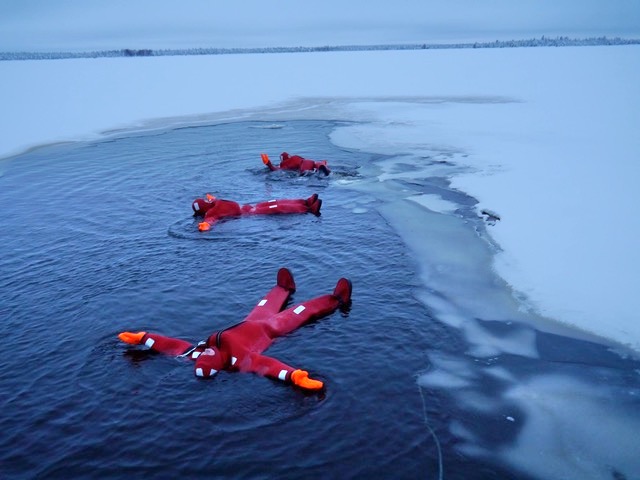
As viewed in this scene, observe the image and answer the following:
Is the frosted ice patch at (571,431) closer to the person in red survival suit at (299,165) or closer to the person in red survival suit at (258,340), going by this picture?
the person in red survival suit at (258,340)

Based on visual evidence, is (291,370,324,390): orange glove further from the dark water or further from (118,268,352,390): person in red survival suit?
the dark water

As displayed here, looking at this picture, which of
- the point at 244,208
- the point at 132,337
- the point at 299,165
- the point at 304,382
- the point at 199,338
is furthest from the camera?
the point at 299,165

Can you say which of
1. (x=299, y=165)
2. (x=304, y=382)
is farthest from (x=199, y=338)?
(x=299, y=165)

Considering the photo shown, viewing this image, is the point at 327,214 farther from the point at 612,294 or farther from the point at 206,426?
the point at 206,426

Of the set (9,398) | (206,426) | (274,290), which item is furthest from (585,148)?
Result: (9,398)

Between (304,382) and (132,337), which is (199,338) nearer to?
(132,337)

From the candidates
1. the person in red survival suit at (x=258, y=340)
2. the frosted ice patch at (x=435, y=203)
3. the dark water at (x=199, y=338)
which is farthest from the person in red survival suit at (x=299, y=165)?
the person in red survival suit at (x=258, y=340)

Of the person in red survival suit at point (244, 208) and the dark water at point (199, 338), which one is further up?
the person in red survival suit at point (244, 208)
